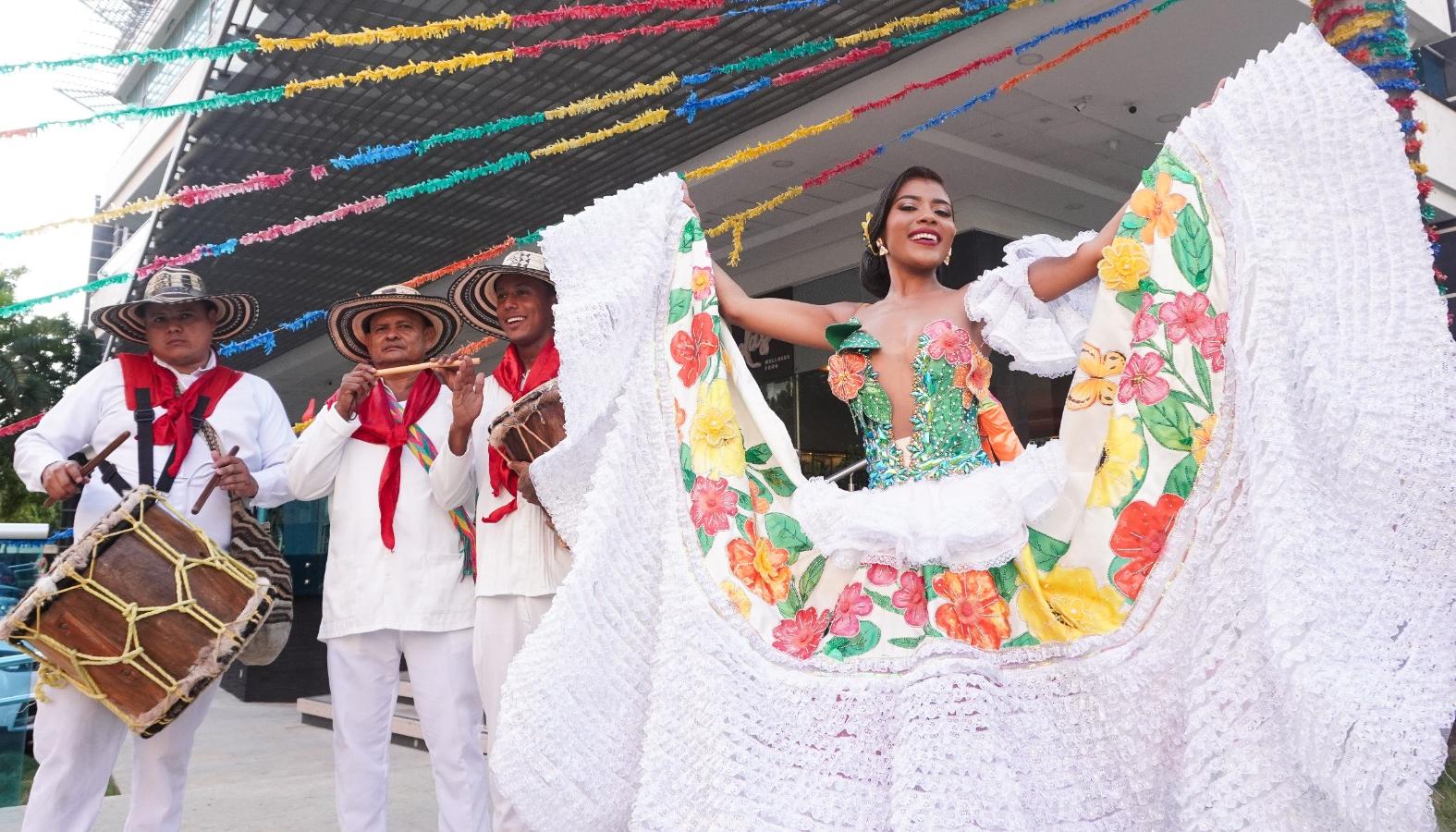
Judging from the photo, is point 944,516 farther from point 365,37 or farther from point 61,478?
point 365,37

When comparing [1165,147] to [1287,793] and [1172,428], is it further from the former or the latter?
[1287,793]

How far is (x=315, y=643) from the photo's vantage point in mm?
8305

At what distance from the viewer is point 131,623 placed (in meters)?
2.82

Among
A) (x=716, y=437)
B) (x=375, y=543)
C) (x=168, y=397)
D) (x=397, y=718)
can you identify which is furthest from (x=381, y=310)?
(x=397, y=718)

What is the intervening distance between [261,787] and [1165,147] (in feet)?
15.0

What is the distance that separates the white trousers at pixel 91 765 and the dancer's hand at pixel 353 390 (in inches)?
34.5

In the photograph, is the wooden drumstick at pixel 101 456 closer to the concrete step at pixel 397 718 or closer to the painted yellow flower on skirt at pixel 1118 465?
the concrete step at pixel 397 718

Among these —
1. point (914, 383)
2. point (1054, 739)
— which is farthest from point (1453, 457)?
point (914, 383)

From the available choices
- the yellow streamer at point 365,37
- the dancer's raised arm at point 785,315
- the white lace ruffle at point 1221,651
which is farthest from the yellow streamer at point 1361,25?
the yellow streamer at point 365,37

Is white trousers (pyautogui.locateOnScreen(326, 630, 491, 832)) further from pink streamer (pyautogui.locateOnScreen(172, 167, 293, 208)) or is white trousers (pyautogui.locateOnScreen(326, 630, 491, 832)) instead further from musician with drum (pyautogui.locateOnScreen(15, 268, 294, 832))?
pink streamer (pyautogui.locateOnScreen(172, 167, 293, 208))

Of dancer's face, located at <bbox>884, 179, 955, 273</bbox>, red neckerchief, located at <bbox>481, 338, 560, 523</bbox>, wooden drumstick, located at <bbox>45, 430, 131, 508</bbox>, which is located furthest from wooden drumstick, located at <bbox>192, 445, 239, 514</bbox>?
dancer's face, located at <bbox>884, 179, 955, 273</bbox>

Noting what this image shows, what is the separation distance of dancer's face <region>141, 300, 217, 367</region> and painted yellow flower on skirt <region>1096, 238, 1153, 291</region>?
2.74 metres

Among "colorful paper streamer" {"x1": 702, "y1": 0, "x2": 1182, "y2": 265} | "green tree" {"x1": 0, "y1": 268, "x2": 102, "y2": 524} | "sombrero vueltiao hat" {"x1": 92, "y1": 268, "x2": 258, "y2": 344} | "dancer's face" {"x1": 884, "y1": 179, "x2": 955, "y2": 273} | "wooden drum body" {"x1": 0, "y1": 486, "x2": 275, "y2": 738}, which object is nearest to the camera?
"dancer's face" {"x1": 884, "y1": 179, "x2": 955, "y2": 273}

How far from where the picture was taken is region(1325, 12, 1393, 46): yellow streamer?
2.67 m
